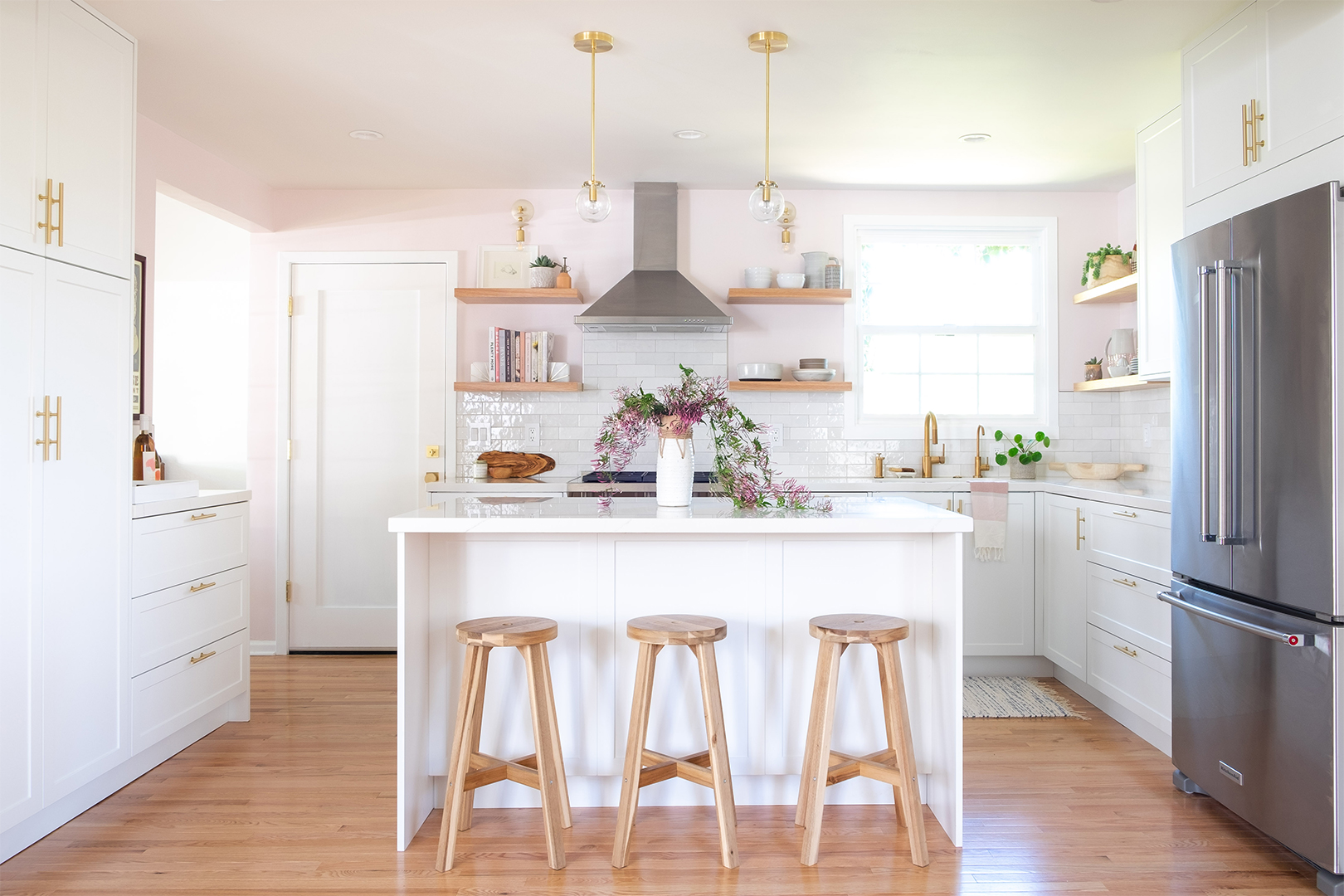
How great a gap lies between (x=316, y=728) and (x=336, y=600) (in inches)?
55.9

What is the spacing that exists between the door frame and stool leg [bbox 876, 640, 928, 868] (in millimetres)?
3130

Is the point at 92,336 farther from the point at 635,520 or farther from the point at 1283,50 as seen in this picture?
the point at 1283,50

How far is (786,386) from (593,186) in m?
2.19

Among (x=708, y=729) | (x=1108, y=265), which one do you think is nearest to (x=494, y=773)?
(x=708, y=729)

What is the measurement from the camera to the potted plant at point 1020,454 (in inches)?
191

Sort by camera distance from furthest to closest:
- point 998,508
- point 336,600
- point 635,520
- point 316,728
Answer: point 336,600
point 998,508
point 316,728
point 635,520

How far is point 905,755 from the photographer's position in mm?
2436

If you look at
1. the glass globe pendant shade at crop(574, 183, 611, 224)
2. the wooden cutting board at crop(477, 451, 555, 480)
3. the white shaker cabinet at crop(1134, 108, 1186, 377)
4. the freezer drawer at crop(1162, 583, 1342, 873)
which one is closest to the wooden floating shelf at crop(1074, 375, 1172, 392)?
the white shaker cabinet at crop(1134, 108, 1186, 377)

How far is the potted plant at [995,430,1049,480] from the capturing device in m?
4.85

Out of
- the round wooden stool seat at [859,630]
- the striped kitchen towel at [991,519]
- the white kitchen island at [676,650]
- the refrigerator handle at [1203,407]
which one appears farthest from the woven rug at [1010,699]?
the round wooden stool seat at [859,630]

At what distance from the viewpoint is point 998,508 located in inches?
173

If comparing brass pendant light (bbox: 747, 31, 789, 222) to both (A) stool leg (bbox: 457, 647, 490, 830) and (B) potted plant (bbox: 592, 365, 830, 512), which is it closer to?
(B) potted plant (bbox: 592, 365, 830, 512)

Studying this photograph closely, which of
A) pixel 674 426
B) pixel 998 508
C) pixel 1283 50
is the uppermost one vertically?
pixel 1283 50

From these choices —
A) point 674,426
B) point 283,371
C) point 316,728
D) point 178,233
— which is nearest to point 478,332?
point 283,371
